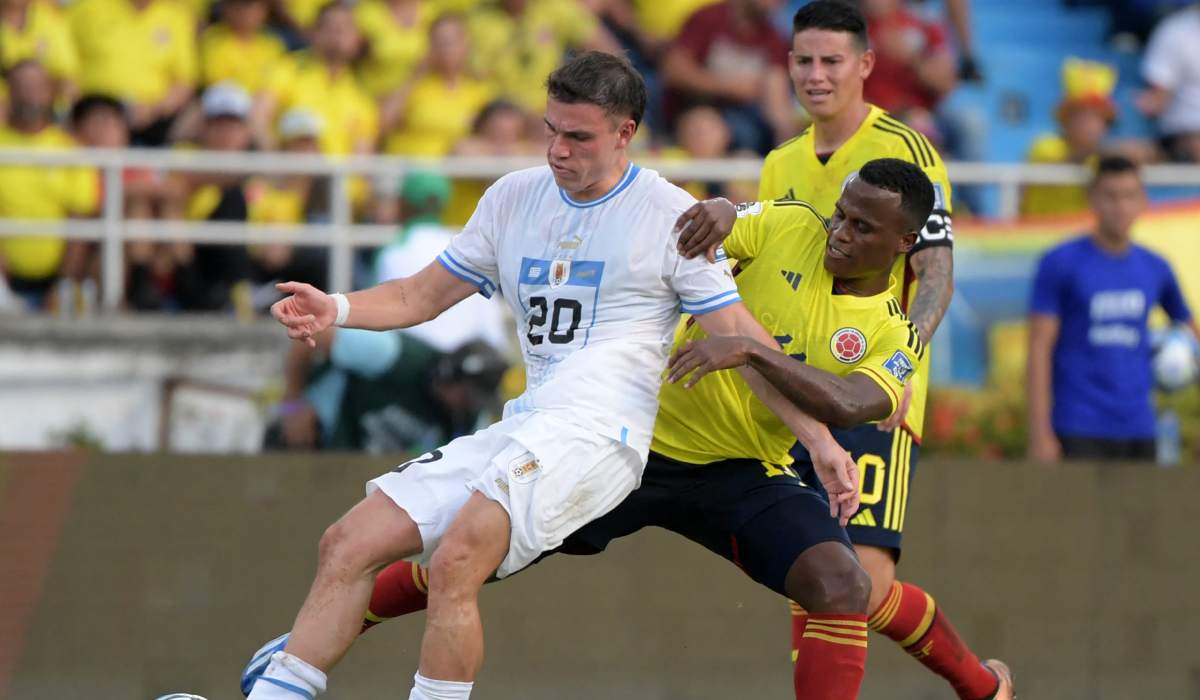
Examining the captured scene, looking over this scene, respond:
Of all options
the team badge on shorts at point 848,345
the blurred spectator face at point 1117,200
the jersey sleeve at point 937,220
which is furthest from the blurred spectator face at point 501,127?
the team badge on shorts at point 848,345

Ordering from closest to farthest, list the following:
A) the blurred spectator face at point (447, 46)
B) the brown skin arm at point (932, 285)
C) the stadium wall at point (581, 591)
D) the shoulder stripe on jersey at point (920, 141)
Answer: the brown skin arm at point (932, 285) → the shoulder stripe on jersey at point (920, 141) → the stadium wall at point (581, 591) → the blurred spectator face at point (447, 46)

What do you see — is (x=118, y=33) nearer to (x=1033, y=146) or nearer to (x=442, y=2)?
(x=442, y=2)

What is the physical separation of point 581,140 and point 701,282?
0.60 metres

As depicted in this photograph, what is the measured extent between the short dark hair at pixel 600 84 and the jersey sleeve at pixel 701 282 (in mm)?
465

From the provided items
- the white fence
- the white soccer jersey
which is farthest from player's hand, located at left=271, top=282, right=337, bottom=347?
the white fence

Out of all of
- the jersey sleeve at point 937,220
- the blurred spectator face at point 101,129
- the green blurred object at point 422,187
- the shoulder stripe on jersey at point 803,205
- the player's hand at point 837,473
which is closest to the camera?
the player's hand at point 837,473

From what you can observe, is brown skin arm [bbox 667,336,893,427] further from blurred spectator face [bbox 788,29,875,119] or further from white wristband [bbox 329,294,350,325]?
blurred spectator face [bbox 788,29,875,119]

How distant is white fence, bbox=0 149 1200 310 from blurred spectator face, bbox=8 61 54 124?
555mm

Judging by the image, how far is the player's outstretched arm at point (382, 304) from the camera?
6.17m

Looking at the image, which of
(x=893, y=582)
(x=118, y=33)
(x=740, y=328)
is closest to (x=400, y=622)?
(x=893, y=582)

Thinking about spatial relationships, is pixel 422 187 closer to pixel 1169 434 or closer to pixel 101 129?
pixel 101 129

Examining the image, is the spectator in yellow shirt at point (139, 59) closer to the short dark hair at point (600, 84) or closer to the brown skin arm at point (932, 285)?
the brown skin arm at point (932, 285)

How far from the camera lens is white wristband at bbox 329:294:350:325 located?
20.6ft

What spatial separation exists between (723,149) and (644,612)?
4.20 meters
